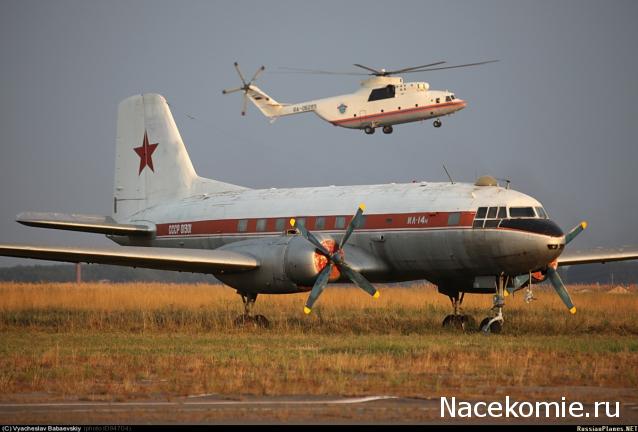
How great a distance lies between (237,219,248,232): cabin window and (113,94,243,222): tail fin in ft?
14.0

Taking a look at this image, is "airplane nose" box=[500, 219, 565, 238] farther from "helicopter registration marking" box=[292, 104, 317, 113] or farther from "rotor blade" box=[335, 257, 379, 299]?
"helicopter registration marking" box=[292, 104, 317, 113]

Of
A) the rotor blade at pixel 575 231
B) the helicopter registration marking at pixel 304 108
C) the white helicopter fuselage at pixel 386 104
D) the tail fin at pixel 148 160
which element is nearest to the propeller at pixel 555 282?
the rotor blade at pixel 575 231

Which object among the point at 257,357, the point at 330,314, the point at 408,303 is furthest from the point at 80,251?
the point at 408,303

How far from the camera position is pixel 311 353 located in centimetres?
2075

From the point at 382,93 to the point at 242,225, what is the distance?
20.4m

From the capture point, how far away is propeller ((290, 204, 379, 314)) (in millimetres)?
26312

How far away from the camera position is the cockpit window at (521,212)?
25.8 m

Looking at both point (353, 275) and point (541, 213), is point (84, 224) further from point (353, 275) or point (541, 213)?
point (541, 213)

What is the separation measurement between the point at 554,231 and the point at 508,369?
26.2ft

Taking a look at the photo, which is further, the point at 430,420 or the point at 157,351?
the point at 157,351

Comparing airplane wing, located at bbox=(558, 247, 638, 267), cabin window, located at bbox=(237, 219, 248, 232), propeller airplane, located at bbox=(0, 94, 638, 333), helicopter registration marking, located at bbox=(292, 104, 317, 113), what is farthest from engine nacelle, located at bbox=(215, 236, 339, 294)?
helicopter registration marking, located at bbox=(292, 104, 317, 113)

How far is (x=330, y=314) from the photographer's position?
34.0 metres

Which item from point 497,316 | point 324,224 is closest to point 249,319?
point 324,224

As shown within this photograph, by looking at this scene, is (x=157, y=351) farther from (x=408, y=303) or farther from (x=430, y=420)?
(x=408, y=303)
